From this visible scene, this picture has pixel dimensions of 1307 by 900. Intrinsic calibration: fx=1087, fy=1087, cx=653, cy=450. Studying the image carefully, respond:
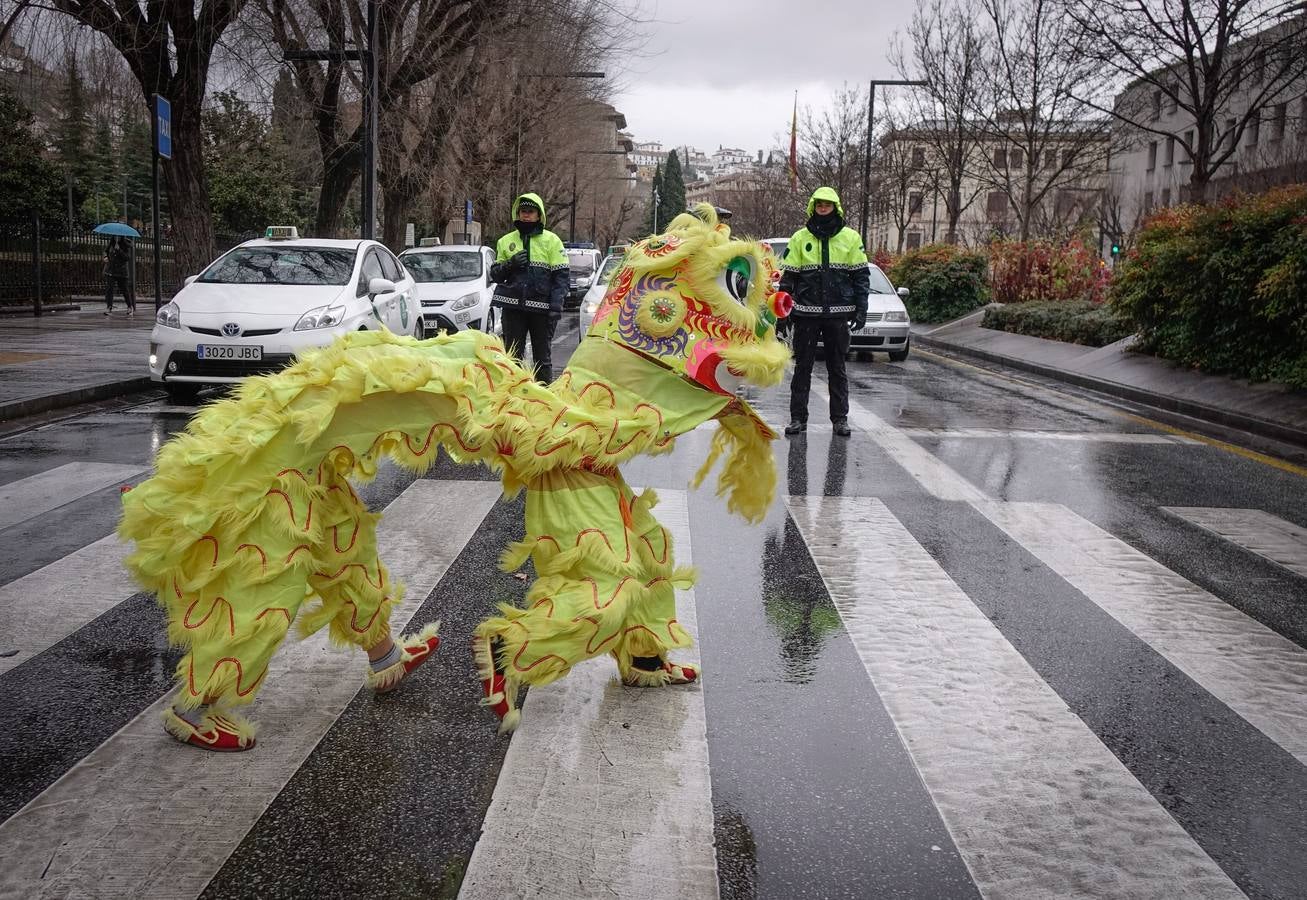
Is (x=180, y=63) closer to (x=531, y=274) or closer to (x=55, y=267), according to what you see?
(x=55, y=267)

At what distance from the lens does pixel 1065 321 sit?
18.8m

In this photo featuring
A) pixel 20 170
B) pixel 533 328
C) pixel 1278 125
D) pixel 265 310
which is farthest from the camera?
pixel 1278 125

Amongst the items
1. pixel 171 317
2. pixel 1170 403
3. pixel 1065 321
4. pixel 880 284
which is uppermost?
pixel 880 284

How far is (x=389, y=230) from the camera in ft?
84.4

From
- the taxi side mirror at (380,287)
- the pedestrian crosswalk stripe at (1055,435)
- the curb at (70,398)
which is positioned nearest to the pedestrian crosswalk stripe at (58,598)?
the curb at (70,398)

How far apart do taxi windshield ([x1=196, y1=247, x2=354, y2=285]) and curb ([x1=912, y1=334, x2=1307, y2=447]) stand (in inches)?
361

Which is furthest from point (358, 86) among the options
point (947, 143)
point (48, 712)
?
point (48, 712)

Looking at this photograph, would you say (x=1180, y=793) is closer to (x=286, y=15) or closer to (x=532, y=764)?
(x=532, y=764)

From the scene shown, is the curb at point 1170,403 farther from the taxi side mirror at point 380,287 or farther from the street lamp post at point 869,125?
the street lamp post at point 869,125

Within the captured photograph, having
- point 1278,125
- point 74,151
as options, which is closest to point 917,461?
point 1278,125

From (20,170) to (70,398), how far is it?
25.0 metres

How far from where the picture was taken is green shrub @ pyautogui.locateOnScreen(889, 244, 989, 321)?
26281mm

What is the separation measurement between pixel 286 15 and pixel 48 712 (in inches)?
713

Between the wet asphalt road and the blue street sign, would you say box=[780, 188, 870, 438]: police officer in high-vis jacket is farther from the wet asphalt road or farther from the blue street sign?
the blue street sign
